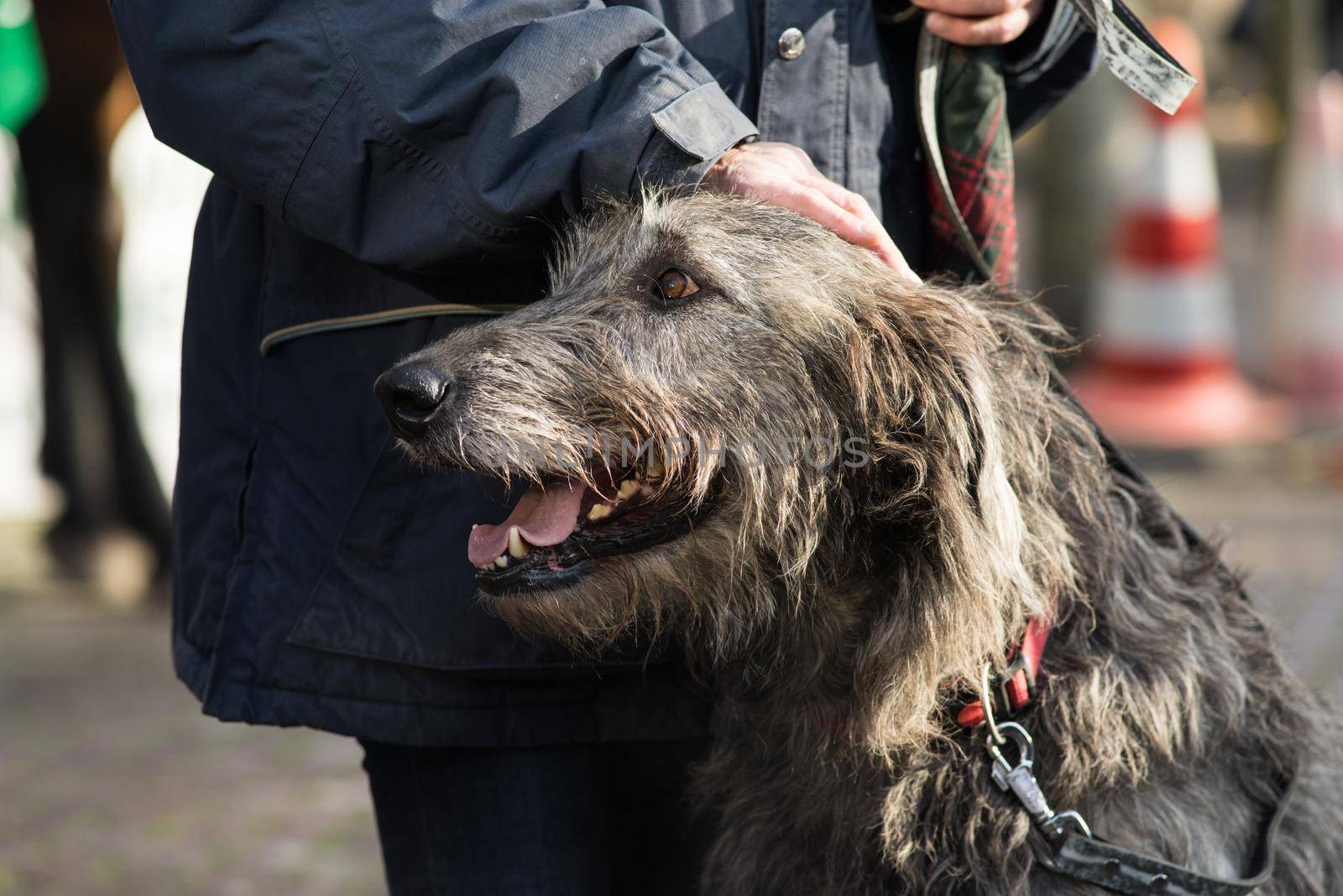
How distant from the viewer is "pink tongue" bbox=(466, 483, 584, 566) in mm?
2371

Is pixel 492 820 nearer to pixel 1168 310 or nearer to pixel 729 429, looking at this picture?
pixel 729 429

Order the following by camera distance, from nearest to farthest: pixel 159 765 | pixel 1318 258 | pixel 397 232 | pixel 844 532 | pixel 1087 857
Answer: pixel 397 232 < pixel 1087 857 < pixel 844 532 < pixel 159 765 < pixel 1318 258

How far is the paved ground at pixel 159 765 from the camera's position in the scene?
443 cm

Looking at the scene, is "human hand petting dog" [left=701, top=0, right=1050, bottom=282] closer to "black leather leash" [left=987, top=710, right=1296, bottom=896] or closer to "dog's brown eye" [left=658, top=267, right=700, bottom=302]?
"dog's brown eye" [left=658, top=267, right=700, bottom=302]

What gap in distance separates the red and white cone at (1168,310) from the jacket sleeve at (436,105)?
6.10 m

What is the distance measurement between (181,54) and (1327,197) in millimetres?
7206

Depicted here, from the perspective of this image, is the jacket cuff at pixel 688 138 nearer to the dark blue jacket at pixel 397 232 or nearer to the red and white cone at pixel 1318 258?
the dark blue jacket at pixel 397 232

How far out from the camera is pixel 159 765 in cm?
513

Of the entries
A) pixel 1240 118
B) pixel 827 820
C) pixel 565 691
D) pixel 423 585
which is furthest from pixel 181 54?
pixel 1240 118

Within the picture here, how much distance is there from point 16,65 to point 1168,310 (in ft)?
18.2

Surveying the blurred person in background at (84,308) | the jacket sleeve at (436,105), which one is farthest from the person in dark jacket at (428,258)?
the blurred person in background at (84,308)

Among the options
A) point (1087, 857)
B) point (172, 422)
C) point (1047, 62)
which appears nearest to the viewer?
point (1087, 857)

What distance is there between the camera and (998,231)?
8.61 feet

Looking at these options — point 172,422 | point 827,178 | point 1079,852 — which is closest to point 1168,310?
point 172,422
